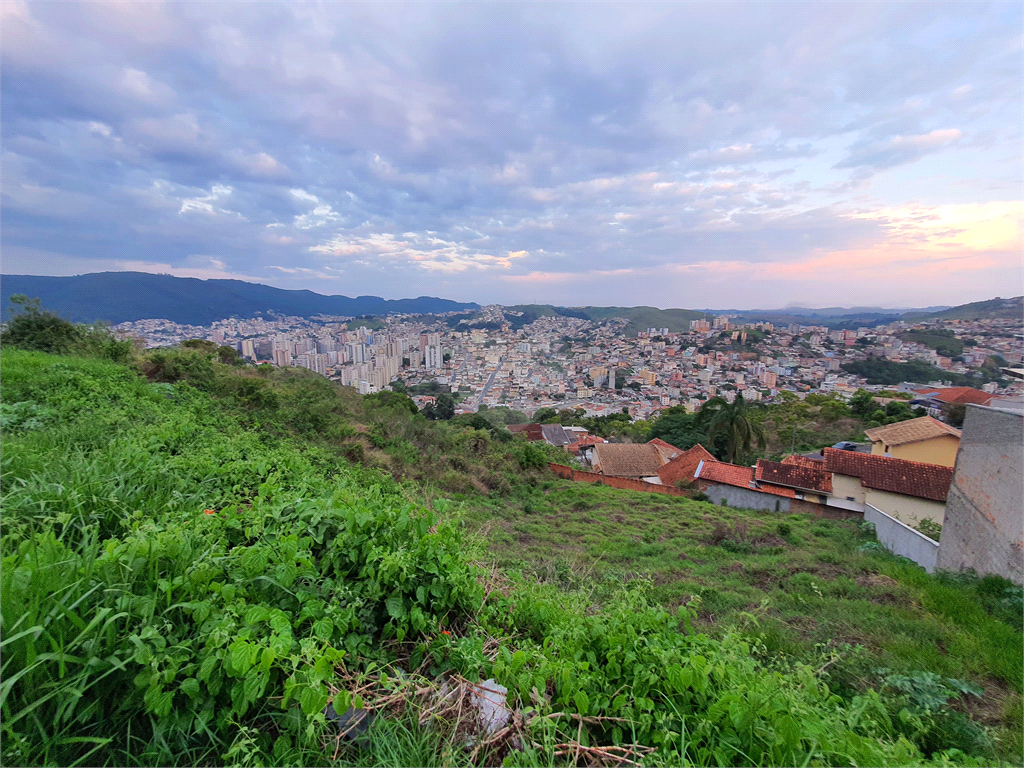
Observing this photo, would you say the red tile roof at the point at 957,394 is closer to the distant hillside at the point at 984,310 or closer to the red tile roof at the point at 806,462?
the distant hillside at the point at 984,310

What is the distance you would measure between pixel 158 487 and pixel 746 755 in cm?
378

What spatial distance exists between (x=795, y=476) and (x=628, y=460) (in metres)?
7.17

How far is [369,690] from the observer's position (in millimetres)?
1567

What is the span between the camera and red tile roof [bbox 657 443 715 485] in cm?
1820

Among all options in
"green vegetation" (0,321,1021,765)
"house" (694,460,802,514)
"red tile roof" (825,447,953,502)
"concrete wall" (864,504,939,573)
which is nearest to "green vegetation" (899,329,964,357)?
"red tile roof" (825,447,953,502)

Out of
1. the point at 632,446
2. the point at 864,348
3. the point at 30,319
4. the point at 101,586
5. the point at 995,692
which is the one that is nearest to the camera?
the point at 101,586

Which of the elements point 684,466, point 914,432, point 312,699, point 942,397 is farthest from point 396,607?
point 942,397

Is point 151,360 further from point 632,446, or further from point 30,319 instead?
point 632,446

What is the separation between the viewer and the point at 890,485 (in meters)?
12.8

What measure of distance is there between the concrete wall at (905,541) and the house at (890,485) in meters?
1.39

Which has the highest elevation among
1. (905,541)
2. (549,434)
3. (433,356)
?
(905,541)

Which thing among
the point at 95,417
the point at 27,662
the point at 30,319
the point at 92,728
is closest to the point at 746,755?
the point at 92,728

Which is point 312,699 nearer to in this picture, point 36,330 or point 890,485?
point 36,330

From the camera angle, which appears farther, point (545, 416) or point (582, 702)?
point (545, 416)
